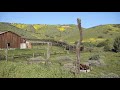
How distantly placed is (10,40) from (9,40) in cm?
5

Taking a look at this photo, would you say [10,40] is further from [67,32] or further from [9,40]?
[67,32]

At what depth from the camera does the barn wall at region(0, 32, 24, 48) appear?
8.85 metres

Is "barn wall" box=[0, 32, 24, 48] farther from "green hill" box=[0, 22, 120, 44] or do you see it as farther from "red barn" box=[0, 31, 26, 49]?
"green hill" box=[0, 22, 120, 44]

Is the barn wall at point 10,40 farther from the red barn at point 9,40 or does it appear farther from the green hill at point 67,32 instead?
the green hill at point 67,32

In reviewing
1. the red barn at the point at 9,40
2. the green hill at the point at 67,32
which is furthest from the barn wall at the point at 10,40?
the green hill at the point at 67,32

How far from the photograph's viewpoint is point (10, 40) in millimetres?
9398

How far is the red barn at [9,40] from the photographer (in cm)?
885

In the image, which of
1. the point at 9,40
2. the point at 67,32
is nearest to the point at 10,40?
the point at 9,40
